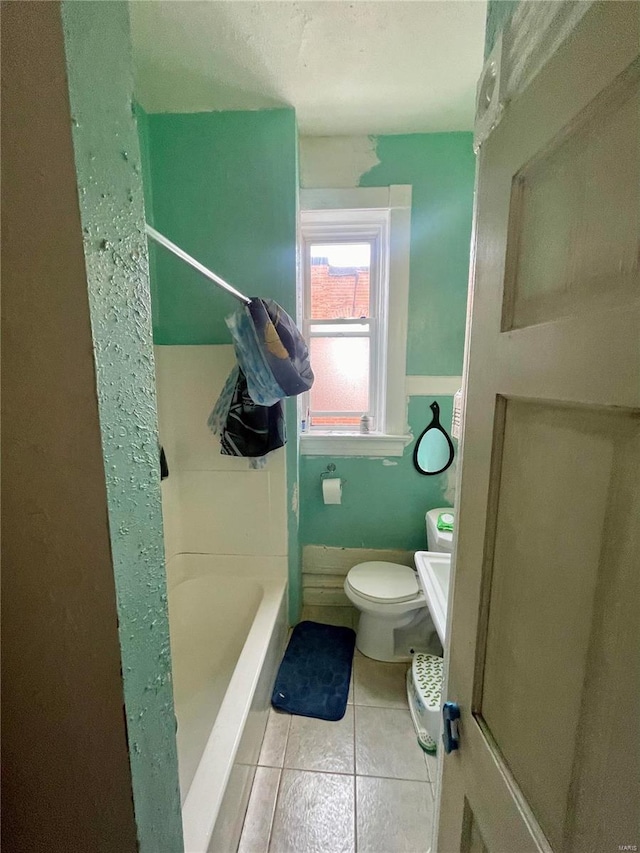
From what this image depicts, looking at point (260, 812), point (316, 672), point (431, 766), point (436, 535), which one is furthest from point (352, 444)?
point (260, 812)

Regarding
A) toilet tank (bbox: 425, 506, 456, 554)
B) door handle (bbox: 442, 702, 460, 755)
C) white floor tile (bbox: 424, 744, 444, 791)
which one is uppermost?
door handle (bbox: 442, 702, 460, 755)

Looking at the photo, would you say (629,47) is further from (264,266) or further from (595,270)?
(264,266)

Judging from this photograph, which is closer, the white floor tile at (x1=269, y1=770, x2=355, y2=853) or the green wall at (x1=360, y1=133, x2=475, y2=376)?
the white floor tile at (x1=269, y1=770, x2=355, y2=853)

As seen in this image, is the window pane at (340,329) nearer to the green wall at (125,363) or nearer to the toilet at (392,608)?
the toilet at (392,608)

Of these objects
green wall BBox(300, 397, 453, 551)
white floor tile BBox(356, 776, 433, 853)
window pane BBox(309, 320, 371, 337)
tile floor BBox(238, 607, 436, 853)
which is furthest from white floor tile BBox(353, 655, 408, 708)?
window pane BBox(309, 320, 371, 337)

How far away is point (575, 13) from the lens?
1.39 ft

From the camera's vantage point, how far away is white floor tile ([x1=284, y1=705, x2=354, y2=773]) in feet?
4.49

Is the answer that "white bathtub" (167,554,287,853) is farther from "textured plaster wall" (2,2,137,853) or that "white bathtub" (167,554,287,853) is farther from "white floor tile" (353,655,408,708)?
"textured plaster wall" (2,2,137,853)

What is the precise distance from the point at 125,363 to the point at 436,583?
1229 millimetres

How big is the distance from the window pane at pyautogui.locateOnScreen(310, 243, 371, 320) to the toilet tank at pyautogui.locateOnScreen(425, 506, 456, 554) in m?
1.16

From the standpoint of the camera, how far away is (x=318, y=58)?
1.35 m

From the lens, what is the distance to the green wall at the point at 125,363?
406 millimetres

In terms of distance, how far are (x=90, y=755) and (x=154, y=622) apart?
169mm

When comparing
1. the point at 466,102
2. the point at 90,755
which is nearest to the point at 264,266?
the point at 466,102
